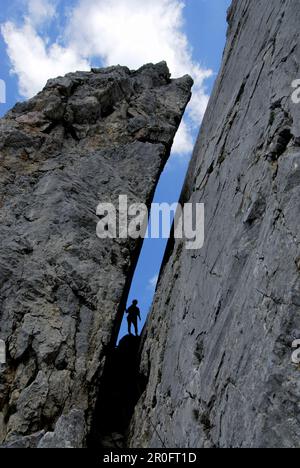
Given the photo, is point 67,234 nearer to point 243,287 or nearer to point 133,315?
point 133,315

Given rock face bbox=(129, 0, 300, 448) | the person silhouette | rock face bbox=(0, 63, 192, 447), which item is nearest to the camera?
rock face bbox=(129, 0, 300, 448)

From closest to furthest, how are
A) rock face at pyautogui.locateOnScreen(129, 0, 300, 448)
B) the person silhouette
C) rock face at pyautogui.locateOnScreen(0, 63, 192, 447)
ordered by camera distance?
rock face at pyautogui.locateOnScreen(129, 0, 300, 448) → rock face at pyautogui.locateOnScreen(0, 63, 192, 447) → the person silhouette

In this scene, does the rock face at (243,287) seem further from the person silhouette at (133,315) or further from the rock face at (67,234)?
the person silhouette at (133,315)

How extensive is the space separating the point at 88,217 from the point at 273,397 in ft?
40.5

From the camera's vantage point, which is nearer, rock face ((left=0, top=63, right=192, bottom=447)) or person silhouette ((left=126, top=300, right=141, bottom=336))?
rock face ((left=0, top=63, right=192, bottom=447))

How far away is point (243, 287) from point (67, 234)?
982 cm

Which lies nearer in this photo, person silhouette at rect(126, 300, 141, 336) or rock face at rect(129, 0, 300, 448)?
rock face at rect(129, 0, 300, 448)

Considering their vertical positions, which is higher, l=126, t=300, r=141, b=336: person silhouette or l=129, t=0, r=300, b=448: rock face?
l=126, t=300, r=141, b=336: person silhouette

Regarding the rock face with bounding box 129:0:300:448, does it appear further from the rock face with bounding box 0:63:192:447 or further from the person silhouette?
the person silhouette

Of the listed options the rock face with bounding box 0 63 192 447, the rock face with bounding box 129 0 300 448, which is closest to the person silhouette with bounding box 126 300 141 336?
the rock face with bounding box 0 63 192 447

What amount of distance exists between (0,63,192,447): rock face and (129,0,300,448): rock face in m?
2.14

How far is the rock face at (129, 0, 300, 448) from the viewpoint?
734 cm

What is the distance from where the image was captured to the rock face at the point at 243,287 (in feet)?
24.1

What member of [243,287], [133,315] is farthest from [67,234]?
[243,287]
